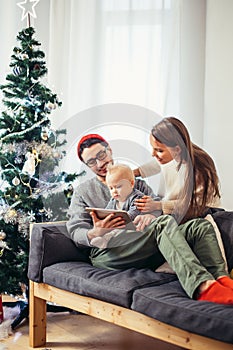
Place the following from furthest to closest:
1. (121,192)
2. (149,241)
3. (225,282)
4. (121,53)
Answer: (121,53) → (121,192) → (149,241) → (225,282)

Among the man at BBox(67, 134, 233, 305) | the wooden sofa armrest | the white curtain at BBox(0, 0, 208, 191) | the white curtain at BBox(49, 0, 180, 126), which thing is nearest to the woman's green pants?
the man at BBox(67, 134, 233, 305)

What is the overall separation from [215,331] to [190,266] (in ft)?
1.11

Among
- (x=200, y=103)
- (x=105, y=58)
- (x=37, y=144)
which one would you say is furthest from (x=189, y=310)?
(x=105, y=58)

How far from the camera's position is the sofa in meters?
1.95

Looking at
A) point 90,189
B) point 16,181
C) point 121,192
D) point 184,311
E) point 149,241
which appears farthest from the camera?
point 16,181

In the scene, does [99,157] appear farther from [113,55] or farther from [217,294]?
[113,55]

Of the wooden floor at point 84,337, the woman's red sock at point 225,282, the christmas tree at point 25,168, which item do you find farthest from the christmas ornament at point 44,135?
the woman's red sock at point 225,282

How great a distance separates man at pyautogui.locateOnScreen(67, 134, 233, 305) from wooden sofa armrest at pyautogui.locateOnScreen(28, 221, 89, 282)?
52 mm

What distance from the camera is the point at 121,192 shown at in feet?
8.39

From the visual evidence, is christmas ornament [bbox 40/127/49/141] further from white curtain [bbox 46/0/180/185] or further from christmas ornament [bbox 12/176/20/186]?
white curtain [bbox 46/0/180/185]

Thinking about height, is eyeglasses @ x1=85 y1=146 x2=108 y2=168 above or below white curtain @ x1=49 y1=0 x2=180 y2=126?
below

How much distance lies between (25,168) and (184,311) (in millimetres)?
1280

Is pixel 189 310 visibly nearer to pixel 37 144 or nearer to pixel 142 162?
pixel 142 162

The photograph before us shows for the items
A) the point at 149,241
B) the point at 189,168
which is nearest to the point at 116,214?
A: the point at 149,241
